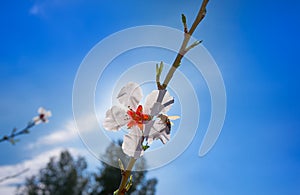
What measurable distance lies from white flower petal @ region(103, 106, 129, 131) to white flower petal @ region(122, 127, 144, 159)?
86 millimetres

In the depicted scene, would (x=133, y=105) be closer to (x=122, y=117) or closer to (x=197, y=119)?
(x=122, y=117)

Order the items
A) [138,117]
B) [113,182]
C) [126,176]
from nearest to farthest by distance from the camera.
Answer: [126,176] → [138,117] → [113,182]

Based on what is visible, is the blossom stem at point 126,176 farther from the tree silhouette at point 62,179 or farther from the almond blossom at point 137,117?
the tree silhouette at point 62,179

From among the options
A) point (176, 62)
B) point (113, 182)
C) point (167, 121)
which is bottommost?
point (167, 121)

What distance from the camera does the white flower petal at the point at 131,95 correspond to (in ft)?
3.13

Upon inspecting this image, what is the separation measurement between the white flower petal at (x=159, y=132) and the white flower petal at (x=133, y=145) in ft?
0.11

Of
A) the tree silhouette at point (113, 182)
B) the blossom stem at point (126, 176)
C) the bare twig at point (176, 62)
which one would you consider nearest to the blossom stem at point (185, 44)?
the bare twig at point (176, 62)

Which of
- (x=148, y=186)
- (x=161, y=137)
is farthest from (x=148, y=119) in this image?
(x=148, y=186)

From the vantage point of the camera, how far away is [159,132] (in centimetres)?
85

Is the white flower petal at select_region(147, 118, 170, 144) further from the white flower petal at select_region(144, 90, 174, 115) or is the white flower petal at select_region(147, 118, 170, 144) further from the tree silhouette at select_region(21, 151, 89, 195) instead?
the tree silhouette at select_region(21, 151, 89, 195)

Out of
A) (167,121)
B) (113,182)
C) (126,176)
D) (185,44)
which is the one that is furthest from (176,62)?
(113,182)

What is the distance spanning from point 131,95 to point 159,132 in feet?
0.57

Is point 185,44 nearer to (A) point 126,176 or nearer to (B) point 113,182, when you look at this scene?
(A) point 126,176

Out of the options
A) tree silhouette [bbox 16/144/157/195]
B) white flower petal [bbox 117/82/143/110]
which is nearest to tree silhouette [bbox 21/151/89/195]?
tree silhouette [bbox 16/144/157/195]
